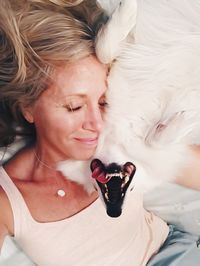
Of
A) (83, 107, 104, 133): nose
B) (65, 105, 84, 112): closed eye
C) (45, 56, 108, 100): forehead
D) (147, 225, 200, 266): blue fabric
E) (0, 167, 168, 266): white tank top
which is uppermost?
(45, 56, 108, 100): forehead

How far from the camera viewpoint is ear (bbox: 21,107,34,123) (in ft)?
3.01

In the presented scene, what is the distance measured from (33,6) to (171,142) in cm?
31

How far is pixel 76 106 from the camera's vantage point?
2.74 ft

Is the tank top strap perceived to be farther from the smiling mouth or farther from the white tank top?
the smiling mouth

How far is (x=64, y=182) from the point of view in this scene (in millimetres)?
1008

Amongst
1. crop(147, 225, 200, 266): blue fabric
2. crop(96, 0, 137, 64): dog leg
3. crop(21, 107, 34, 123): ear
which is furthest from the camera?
crop(147, 225, 200, 266): blue fabric

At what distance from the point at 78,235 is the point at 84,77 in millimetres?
357

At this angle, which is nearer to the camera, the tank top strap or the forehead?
the forehead

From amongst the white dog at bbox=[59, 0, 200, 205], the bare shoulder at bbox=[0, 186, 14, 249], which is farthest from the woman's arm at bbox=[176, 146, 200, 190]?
the bare shoulder at bbox=[0, 186, 14, 249]

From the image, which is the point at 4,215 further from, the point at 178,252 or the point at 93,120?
the point at 178,252

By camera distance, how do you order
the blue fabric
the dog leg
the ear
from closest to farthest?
the dog leg
the ear
the blue fabric

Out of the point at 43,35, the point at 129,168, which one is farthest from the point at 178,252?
the point at 43,35

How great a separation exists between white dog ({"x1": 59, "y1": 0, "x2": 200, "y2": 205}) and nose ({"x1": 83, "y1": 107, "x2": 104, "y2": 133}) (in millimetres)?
14

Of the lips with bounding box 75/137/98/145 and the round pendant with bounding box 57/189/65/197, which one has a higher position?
the lips with bounding box 75/137/98/145
